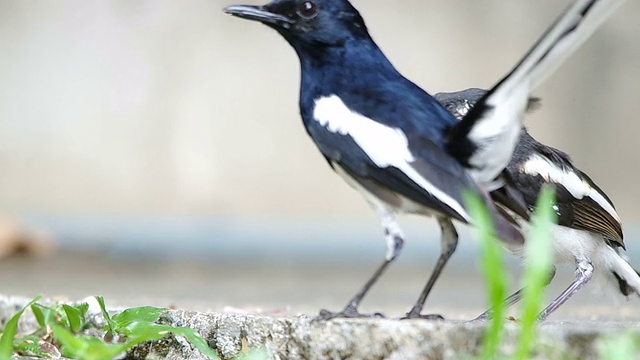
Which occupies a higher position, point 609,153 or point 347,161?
point 609,153

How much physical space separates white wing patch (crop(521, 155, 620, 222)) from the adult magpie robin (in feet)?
1.98

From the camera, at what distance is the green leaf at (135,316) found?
2.21m

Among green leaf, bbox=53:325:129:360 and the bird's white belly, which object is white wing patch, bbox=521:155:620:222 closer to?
the bird's white belly

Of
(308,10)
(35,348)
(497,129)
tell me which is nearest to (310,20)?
(308,10)

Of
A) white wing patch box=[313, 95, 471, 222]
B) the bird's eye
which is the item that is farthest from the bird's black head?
white wing patch box=[313, 95, 471, 222]

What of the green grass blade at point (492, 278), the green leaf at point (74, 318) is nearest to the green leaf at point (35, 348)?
the green leaf at point (74, 318)

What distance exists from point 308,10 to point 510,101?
618mm

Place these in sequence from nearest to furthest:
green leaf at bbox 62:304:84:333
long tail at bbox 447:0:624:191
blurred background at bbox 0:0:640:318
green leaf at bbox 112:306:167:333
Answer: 1. long tail at bbox 447:0:624:191
2. green leaf at bbox 112:306:167:333
3. green leaf at bbox 62:304:84:333
4. blurred background at bbox 0:0:640:318

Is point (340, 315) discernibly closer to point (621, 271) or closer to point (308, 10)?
point (308, 10)

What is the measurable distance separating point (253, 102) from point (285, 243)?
116cm

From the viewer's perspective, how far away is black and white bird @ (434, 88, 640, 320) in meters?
2.98

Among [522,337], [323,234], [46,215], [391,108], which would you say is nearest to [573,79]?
[323,234]

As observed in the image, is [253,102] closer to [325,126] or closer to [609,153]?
[609,153]

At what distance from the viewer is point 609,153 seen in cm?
773
